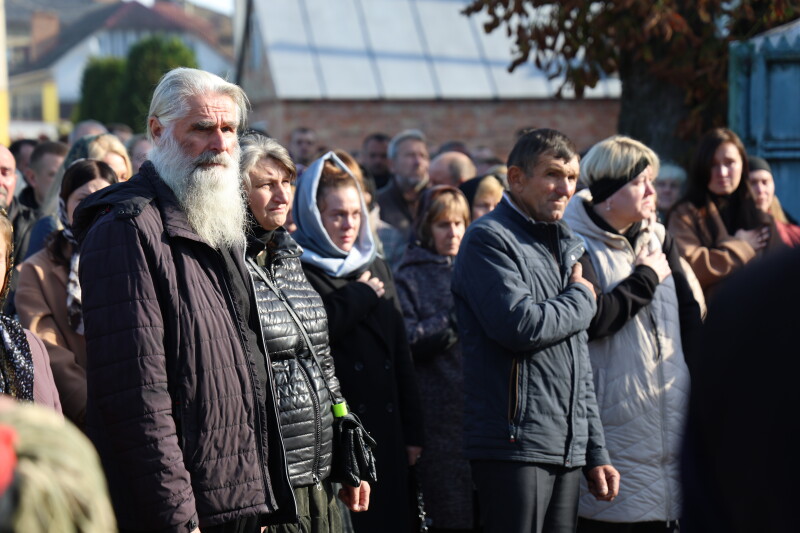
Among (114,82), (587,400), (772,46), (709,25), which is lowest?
(587,400)

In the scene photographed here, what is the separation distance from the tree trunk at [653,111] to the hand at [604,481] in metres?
5.35

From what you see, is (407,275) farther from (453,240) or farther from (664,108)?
(664,108)

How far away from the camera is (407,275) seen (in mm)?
5746

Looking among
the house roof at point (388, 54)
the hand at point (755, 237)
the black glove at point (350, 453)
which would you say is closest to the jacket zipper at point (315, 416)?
the black glove at point (350, 453)

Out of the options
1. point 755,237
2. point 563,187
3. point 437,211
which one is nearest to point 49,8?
point 437,211

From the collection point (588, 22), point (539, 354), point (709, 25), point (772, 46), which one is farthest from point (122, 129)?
point (539, 354)

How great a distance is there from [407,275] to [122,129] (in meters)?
7.72

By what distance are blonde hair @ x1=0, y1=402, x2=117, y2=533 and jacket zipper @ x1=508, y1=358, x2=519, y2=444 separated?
9.62 feet

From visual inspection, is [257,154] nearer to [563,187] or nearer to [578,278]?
[563,187]

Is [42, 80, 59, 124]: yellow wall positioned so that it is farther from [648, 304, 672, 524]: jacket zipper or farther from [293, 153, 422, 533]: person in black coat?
[648, 304, 672, 524]: jacket zipper

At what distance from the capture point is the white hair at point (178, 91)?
3541 mm

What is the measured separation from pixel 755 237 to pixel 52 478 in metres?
5.19

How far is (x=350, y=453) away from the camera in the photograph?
13.1ft

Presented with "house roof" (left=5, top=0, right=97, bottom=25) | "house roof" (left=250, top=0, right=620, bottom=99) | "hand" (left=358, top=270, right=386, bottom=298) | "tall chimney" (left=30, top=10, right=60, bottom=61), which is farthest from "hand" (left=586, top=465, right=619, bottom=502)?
"house roof" (left=5, top=0, right=97, bottom=25)
